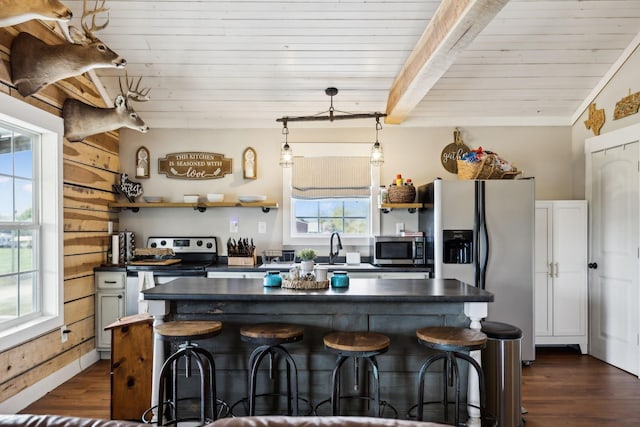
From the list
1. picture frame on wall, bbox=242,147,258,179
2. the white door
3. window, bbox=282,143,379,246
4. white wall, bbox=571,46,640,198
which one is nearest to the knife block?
window, bbox=282,143,379,246

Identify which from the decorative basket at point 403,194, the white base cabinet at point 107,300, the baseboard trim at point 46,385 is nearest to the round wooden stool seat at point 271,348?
the baseboard trim at point 46,385

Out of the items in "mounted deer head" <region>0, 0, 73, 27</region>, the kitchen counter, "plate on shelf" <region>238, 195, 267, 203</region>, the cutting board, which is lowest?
the kitchen counter

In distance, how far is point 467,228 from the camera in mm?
3951

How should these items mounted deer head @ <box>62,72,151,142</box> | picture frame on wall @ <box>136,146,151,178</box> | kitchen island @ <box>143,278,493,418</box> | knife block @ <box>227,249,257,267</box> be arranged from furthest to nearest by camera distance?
picture frame on wall @ <box>136,146,151,178</box>, knife block @ <box>227,249,257,267</box>, mounted deer head @ <box>62,72,151,142</box>, kitchen island @ <box>143,278,493,418</box>

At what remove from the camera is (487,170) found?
13.3 feet

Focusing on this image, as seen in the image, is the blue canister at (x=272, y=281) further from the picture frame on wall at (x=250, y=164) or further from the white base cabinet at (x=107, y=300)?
the picture frame on wall at (x=250, y=164)

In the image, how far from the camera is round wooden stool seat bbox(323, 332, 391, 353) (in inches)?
88.7

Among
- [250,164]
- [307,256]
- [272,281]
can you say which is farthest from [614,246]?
[250,164]

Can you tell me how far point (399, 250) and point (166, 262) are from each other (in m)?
2.29

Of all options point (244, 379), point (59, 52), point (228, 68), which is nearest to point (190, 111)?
point (228, 68)

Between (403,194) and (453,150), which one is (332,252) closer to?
(403,194)

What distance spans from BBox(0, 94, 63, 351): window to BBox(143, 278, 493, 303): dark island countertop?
48.2 inches

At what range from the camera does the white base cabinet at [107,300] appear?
406cm

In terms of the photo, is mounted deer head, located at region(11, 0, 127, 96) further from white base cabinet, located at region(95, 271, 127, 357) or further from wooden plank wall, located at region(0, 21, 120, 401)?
white base cabinet, located at region(95, 271, 127, 357)
